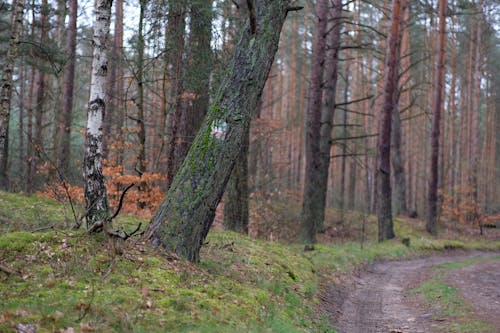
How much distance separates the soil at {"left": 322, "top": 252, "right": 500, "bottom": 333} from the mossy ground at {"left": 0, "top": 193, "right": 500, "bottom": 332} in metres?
0.61

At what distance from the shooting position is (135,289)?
559 cm

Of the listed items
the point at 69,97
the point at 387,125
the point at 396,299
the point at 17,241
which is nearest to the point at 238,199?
the point at 396,299

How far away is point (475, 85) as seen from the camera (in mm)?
31703

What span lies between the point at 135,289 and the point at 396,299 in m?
5.87

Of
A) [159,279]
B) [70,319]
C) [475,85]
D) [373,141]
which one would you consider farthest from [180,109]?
[373,141]

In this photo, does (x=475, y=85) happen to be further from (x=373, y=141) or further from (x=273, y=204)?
(x=273, y=204)

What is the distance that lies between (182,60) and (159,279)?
939 cm

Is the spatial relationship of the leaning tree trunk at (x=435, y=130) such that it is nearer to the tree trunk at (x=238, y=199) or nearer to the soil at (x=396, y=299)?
the soil at (x=396, y=299)

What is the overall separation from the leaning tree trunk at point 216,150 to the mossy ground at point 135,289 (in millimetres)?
417

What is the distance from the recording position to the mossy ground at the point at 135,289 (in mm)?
4637

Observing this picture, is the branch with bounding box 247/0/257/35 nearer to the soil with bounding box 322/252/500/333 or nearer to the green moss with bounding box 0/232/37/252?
the green moss with bounding box 0/232/37/252

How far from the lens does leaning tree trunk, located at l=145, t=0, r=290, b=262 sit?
730cm

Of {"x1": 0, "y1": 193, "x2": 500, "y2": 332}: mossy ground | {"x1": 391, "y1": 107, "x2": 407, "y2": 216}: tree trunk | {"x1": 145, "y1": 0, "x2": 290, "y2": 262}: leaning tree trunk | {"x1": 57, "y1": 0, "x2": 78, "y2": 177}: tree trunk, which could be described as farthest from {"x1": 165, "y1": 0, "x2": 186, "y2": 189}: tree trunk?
{"x1": 391, "y1": 107, "x2": 407, "y2": 216}: tree trunk

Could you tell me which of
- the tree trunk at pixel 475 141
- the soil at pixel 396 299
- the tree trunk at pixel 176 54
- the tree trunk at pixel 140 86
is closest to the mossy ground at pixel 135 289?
the soil at pixel 396 299
